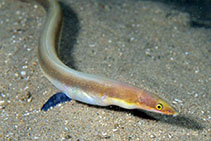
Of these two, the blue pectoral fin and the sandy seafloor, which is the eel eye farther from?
the blue pectoral fin

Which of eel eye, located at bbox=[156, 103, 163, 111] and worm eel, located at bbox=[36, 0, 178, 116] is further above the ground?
eel eye, located at bbox=[156, 103, 163, 111]

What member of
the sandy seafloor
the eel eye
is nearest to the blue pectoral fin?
the sandy seafloor

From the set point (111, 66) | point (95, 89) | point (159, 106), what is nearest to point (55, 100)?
point (95, 89)

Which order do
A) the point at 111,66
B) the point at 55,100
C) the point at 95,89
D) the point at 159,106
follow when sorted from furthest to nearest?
the point at 111,66 → the point at 55,100 → the point at 95,89 → the point at 159,106

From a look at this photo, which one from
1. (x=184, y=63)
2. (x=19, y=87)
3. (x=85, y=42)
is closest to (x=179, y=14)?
(x=184, y=63)

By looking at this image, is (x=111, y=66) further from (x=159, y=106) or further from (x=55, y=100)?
(x=159, y=106)

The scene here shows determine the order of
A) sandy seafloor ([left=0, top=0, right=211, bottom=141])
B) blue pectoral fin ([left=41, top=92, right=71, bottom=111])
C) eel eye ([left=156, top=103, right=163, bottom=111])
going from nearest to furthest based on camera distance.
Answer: eel eye ([left=156, top=103, right=163, bottom=111]) → sandy seafloor ([left=0, top=0, right=211, bottom=141]) → blue pectoral fin ([left=41, top=92, right=71, bottom=111])

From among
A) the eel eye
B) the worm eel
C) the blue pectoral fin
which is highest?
the eel eye

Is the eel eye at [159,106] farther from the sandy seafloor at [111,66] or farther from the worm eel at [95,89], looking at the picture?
the sandy seafloor at [111,66]
